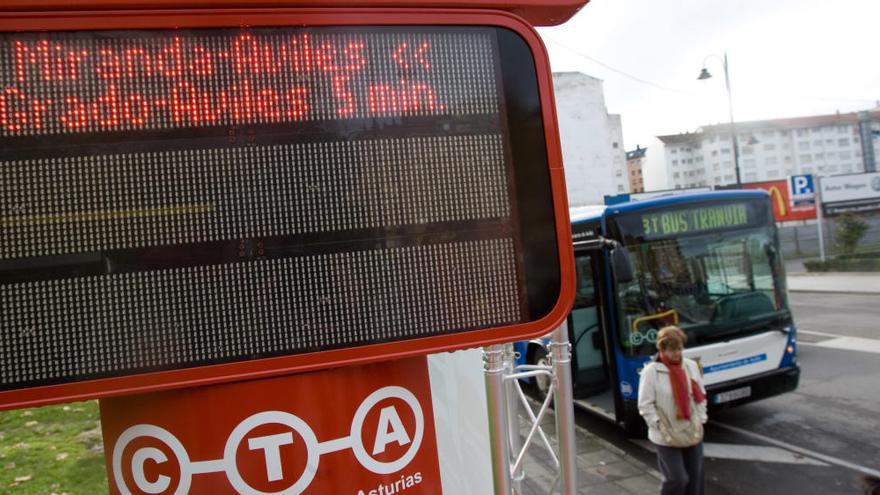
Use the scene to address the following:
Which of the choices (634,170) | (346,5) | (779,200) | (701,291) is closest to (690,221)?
(701,291)

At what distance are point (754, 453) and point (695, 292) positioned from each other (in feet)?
6.68

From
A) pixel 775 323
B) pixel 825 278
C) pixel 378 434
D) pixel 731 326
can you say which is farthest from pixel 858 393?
pixel 825 278

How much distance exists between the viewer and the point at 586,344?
9516 millimetres

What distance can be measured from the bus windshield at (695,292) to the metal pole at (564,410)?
13.1 ft

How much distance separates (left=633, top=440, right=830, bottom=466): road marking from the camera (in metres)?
6.79

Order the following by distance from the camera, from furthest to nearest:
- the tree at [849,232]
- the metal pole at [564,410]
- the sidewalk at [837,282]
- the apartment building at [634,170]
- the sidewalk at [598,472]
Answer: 1. the apartment building at [634,170]
2. the tree at [849,232]
3. the sidewalk at [837,282]
4. the sidewalk at [598,472]
5. the metal pole at [564,410]

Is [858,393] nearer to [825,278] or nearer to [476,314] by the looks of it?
[476,314]

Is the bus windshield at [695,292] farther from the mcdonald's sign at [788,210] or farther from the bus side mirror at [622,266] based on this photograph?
the mcdonald's sign at [788,210]

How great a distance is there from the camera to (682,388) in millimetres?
5184

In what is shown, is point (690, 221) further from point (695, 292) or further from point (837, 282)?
point (837, 282)

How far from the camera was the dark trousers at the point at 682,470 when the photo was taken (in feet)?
17.3

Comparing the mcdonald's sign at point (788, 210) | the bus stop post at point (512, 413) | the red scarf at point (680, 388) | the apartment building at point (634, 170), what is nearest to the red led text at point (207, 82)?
the bus stop post at point (512, 413)

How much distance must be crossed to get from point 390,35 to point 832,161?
292ft

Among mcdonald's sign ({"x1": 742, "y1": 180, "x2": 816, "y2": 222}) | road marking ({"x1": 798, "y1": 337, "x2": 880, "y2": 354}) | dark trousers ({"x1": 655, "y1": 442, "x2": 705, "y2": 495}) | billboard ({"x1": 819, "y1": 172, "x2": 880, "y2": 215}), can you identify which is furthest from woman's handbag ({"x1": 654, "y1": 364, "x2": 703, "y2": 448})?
mcdonald's sign ({"x1": 742, "y1": 180, "x2": 816, "y2": 222})
